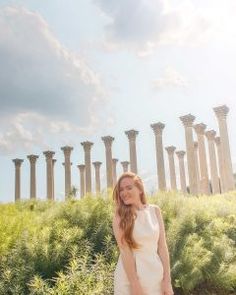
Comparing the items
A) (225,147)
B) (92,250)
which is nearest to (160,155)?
(225,147)

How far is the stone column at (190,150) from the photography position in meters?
39.8

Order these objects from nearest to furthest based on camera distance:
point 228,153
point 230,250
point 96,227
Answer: point 96,227 → point 230,250 → point 228,153

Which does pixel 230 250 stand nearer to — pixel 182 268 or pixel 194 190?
pixel 182 268

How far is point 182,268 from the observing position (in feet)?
33.3

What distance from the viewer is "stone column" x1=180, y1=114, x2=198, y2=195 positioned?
131 feet

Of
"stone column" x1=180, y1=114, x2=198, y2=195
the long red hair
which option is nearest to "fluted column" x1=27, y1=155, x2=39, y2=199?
"stone column" x1=180, y1=114, x2=198, y2=195

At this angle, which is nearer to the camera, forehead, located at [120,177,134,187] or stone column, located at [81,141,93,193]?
forehead, located at [120,177,134,187]

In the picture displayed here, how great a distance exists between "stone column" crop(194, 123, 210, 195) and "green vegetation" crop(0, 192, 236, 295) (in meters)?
29.1

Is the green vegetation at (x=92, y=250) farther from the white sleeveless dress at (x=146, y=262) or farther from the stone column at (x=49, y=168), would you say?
the stone column at (x=49, y=168)

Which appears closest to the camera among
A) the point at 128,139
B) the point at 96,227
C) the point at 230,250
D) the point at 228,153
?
the point at 96,227

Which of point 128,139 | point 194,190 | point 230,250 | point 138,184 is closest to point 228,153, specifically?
point 194,190

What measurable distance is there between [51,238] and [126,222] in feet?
14.9

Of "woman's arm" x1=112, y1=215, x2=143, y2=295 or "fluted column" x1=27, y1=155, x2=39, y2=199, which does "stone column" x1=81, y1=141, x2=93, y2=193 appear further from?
"woman's arm" x1=112, y1=215, x2=143, y2=295

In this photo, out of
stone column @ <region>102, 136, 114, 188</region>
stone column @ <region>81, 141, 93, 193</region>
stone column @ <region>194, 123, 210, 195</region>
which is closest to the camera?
stone column @ <region>194, 123, 210, 195</region>
